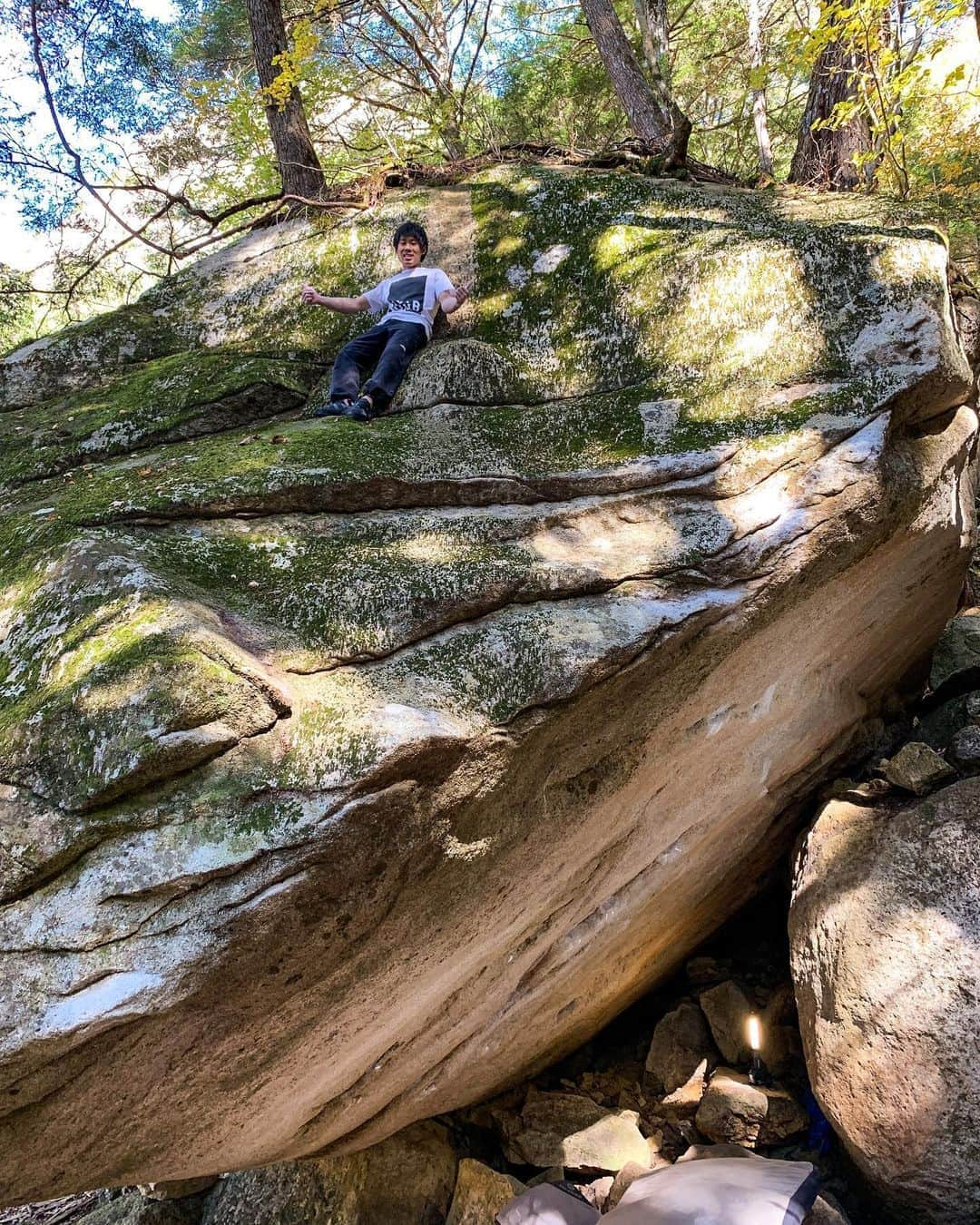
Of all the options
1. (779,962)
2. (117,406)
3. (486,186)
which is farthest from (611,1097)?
(486,186)

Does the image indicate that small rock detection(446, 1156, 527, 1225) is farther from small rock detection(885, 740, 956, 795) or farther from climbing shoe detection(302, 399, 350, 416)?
climbing shoe detection(302, 399, 350, 416)

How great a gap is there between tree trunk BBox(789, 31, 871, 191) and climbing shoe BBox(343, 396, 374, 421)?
5.86m

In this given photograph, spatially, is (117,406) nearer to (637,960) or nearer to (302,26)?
(302,26)

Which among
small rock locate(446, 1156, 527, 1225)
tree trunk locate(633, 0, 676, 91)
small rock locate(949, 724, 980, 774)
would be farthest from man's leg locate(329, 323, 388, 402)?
tree trunk locate(633, 0, 676, 91)

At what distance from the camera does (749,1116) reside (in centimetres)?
430

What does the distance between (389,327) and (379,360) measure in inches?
11.8

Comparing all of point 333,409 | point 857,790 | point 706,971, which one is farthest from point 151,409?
point 706,971

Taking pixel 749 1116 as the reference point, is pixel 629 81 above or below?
above

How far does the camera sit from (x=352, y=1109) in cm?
375

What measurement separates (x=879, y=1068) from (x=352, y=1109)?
8.50 ft

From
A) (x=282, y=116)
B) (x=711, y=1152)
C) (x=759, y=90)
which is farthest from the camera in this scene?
(x=759, y=90)

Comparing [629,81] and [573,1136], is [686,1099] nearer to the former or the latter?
[573,1136]

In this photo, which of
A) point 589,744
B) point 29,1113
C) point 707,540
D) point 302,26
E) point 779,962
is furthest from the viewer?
point 302,26

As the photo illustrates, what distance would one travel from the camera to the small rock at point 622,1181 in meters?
4.11
